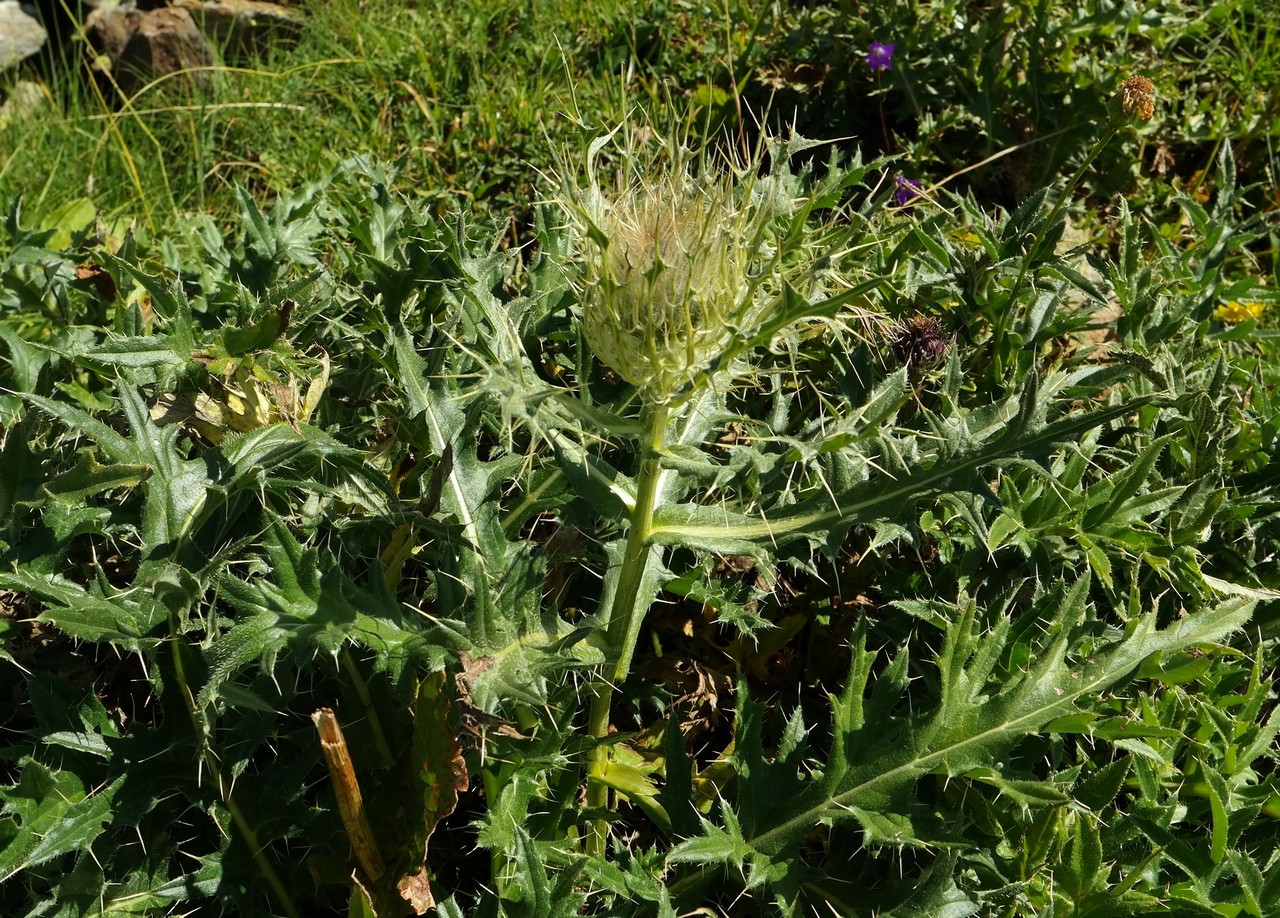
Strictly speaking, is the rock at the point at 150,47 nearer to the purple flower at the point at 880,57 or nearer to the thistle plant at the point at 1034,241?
the purple flower at the point at 880,57

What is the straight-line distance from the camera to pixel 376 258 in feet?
8.63

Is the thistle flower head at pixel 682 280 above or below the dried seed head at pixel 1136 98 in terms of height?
below

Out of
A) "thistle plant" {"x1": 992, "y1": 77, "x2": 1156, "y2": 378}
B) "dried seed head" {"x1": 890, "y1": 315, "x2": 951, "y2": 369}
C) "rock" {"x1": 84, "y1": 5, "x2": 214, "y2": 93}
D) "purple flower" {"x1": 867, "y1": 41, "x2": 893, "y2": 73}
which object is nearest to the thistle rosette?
"dried seed head" {"x1": 890, "y1": 315, "x2": 951, "y2": 369}

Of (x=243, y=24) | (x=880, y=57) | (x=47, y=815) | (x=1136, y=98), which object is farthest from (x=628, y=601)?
(x=243, y=24)

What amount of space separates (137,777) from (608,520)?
0.94m

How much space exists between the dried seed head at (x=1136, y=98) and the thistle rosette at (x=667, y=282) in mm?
881

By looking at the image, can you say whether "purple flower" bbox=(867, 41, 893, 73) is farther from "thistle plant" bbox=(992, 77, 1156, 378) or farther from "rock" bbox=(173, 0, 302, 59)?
"rock" bbox=(173, 0, 302, 59)

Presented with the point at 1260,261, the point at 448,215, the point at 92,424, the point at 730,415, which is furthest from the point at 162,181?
the point at 1260,261

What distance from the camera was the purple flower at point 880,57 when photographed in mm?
3799

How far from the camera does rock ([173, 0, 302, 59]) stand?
486cm

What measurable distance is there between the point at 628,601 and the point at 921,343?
2.92ft

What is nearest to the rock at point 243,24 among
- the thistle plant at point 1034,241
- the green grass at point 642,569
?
the green grass at point 642,569

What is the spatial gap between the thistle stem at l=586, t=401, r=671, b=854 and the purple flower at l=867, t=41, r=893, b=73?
2.41 metres

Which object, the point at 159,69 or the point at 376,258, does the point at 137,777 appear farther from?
the point at 159,69
